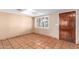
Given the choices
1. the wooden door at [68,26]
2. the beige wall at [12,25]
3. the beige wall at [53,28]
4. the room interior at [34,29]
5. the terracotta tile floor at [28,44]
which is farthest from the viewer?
the beige wall at [53,28]

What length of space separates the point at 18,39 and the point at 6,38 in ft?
1.65

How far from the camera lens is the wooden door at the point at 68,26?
13.2 ft

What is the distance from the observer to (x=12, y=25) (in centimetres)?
413

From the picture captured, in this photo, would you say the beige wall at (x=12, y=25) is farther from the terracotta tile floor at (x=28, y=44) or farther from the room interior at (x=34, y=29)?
the terracotta tile floor at (x=28, y=44)

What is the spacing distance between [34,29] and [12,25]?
1.27 meters

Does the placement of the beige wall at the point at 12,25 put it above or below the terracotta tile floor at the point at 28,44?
above

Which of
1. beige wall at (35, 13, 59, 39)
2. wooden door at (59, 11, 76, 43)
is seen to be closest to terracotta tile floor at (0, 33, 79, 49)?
wooden door at (59, 11, 76, 43)

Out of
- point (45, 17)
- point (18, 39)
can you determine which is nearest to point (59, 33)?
point (45, 17)

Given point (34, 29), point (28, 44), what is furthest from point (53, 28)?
point (28, 44)

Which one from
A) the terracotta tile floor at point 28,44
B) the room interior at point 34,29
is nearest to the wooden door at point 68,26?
the room interior at point 34,29

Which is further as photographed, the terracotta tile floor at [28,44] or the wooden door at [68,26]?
the wooden door at [68,26]

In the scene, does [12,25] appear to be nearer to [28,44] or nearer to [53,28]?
[28,44]

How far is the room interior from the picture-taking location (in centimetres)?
342
